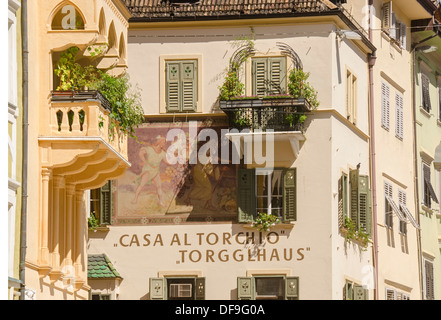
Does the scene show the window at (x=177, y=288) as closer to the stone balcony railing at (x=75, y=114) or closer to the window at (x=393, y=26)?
the window at (x=393, y=26)

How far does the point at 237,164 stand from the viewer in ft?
144

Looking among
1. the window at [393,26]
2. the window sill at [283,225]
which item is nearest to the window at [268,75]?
the window sill at [283,225]

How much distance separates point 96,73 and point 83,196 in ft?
9.48

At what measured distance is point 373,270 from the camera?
152 feet

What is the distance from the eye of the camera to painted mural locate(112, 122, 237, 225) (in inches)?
1725

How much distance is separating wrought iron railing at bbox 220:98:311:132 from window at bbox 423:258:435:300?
10402 mm

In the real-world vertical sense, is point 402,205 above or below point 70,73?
below

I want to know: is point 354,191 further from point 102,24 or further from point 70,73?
point 70,73

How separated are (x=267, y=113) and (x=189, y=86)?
9.01 ft

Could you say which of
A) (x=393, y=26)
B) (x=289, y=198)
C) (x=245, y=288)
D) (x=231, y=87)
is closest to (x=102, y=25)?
(x=231, y=87)

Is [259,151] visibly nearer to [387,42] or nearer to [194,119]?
[194,119]

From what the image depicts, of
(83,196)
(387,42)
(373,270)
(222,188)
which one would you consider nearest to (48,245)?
(83,196)

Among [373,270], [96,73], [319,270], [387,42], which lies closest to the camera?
[96,73]

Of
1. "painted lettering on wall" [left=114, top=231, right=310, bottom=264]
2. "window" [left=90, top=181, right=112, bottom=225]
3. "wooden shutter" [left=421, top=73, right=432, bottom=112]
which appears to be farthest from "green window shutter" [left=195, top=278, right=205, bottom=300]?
"wooden shutter" [left=421, top=73, right=432, bottom=112]
